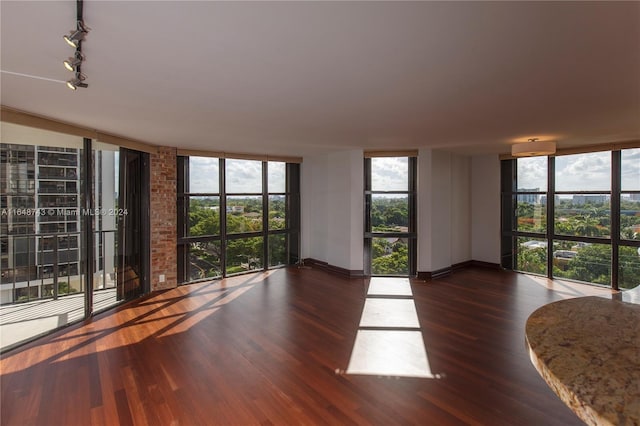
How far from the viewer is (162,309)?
475 cm

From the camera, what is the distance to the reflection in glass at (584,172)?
19.0ft

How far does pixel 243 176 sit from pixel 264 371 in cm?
443

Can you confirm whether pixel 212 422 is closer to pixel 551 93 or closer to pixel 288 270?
pixel 551 93

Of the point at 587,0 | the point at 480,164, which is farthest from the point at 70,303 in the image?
the point at 480,164

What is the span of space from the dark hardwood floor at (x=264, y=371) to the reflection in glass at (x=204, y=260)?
124cm

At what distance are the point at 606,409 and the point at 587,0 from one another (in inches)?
65.3

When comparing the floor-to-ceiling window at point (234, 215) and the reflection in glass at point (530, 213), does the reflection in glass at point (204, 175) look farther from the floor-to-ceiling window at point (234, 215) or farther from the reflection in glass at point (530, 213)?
the reflection in glass at point (530, 213)

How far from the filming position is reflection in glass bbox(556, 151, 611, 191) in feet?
19.0

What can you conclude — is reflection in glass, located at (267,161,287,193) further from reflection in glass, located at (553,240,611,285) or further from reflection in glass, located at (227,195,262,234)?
Result: reflection in glass, located at (553,240,611,285)

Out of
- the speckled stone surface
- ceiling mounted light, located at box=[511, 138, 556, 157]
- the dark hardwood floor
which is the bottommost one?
the dark hardwood floor

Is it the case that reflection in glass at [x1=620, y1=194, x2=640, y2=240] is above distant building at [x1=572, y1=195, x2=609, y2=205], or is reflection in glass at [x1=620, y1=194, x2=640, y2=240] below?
below

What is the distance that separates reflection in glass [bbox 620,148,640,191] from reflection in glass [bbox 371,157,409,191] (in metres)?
3.45

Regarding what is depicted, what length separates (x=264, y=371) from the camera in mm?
3080

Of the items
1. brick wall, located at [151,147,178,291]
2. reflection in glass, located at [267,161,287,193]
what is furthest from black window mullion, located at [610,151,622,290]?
brick wall, located at [151,147,178,291]
